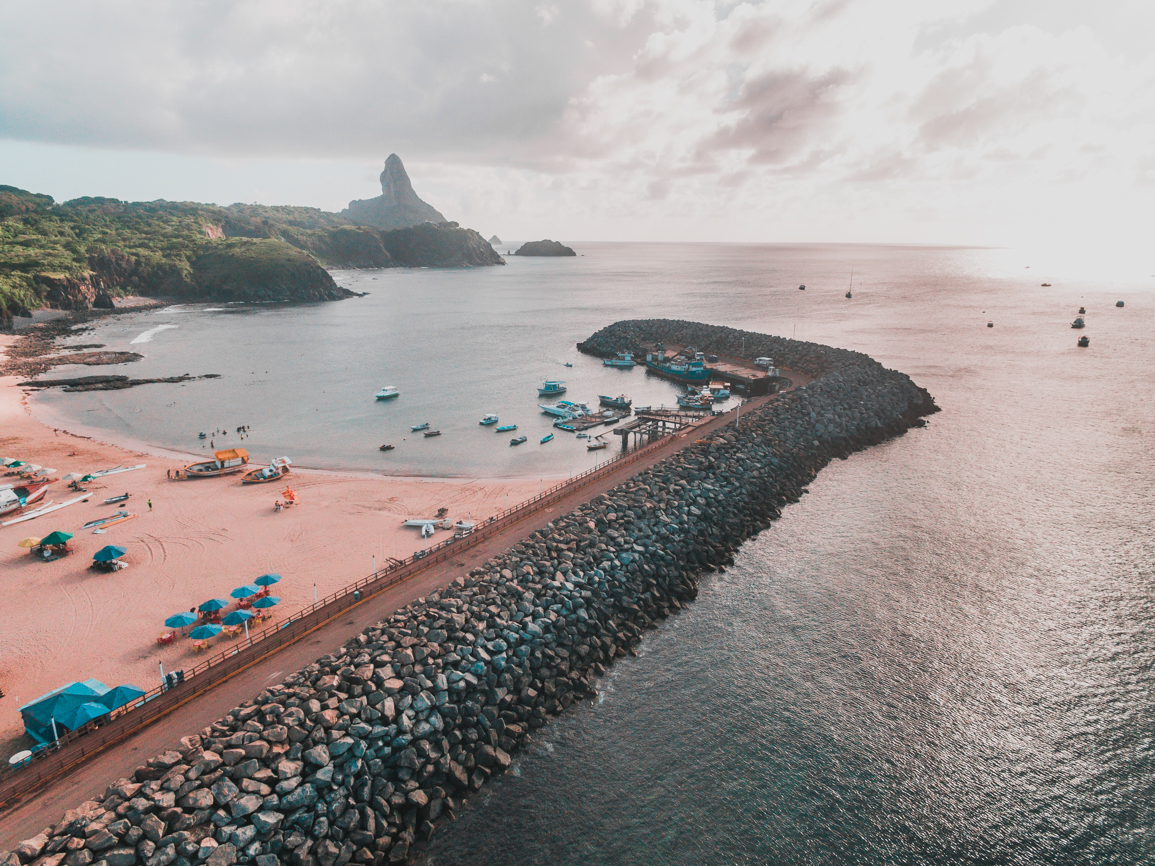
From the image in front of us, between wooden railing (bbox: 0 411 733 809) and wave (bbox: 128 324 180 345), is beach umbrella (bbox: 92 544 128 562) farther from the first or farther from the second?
wave (bbox: 128 324 180 345)

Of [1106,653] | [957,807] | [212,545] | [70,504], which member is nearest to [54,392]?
[70,504]

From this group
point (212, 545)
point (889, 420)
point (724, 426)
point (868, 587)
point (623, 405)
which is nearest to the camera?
point (868, 587)

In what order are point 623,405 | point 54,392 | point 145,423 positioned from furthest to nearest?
point 54,392
point 623,405
point 145,423

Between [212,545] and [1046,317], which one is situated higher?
[1046,317]

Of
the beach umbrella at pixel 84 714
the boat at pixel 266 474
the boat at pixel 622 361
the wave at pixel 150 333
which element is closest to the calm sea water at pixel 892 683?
the boat at pixel 266 474

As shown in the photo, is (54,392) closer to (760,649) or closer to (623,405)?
(623,405)

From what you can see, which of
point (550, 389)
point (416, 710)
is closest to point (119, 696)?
point (416, 710)

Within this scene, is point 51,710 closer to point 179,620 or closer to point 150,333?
point 179,620
